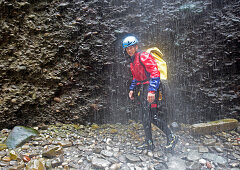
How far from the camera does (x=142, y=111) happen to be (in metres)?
3.49

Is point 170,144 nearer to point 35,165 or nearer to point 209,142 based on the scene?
point 209,142

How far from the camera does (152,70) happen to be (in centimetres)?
309

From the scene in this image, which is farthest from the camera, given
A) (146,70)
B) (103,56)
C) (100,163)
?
(103,56)

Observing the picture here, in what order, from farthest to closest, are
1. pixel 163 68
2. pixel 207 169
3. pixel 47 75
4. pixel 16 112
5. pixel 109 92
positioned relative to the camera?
pixel 109 92
pixel 47 75
pixel 16 112
pixel 163 68
pixel 207 169

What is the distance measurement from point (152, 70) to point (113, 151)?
182cm

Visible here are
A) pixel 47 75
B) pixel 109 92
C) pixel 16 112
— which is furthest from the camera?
pixel 109 92

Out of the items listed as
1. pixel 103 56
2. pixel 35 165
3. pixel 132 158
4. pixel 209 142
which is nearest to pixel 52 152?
pixel 35 165

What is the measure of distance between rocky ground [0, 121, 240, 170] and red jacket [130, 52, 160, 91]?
1370 millimetres

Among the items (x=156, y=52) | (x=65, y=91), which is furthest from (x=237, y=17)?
(x=65, y=91)

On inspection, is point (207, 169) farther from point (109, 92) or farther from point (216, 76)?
point (109, 92)

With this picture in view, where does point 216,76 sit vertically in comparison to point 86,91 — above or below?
above

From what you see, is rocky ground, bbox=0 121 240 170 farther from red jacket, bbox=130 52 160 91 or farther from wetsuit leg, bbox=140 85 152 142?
red jacket, bbox=130 52 160 91

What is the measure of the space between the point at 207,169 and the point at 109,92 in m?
2.65

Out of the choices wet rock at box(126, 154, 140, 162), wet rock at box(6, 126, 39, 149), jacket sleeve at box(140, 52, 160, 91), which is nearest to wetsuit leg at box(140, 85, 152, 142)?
jacket sleeve at box(140, 52, 160, 91)
